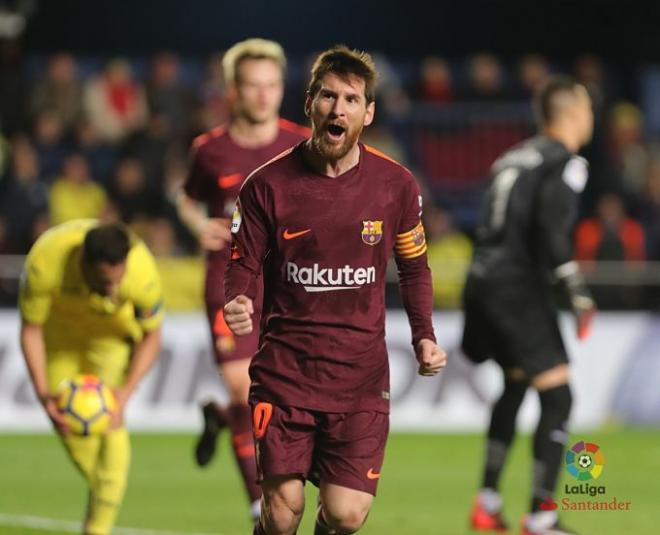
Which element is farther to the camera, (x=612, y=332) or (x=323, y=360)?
(x=612, y=332)

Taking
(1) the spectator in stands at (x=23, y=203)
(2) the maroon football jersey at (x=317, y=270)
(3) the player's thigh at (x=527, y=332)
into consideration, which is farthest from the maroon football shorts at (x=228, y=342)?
(1) the spectator in stands at (x=23, y=203)

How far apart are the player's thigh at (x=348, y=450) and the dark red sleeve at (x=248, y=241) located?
2.05ft

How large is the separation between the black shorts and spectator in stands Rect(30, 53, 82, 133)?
10106 millimetres

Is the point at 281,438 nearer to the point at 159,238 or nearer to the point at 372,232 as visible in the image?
the point at 372,232

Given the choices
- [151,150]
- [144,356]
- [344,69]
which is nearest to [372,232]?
[344,69]

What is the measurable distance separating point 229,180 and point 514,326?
1.78 meters

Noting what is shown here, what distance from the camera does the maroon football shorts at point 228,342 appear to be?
343 inches

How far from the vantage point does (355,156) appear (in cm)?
632

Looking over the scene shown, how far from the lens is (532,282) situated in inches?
352

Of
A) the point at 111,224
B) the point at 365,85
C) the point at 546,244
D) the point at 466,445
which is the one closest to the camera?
the point at 365,85

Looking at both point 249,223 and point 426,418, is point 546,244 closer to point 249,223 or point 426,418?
point 249,223

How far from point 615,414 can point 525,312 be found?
6402 millimetres

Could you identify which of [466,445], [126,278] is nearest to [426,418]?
[466,445]

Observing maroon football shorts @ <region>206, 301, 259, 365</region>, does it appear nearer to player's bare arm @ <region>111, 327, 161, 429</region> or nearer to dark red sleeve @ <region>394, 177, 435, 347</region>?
player's bare arm @ <region>111, 327, 161, 429</region>
